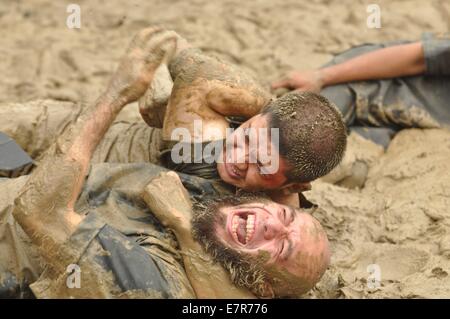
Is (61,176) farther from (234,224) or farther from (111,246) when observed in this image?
(234,224)

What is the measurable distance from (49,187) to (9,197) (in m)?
0.30

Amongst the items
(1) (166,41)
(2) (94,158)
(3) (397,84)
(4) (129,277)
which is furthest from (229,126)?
(3) (397,84)

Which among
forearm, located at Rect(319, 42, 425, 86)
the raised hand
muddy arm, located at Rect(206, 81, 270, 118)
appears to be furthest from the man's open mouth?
forearm, located at Rect(319, 42, 425, 86)

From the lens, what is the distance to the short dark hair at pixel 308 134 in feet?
8.45

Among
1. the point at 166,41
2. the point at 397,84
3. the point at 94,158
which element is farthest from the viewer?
the point at 397,84

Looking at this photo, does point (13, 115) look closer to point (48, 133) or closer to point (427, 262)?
point (48, 133)

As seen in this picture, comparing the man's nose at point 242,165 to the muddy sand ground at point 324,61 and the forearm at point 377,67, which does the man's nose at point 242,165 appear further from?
the forearm at point 377,67

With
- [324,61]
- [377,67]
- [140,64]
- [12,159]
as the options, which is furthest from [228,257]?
[324,61]

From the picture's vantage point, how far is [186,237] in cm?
257

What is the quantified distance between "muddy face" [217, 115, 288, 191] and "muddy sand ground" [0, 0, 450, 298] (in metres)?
0.49

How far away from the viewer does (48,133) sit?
3248 mm

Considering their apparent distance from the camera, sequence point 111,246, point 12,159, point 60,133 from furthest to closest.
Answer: point 60,133 < point 12,159 < point 111,246

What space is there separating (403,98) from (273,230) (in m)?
1.57
